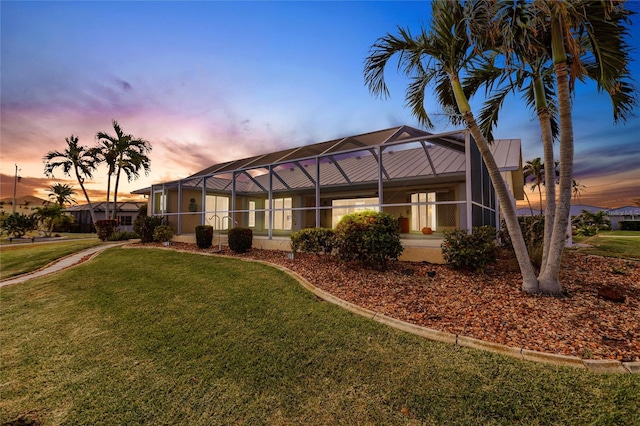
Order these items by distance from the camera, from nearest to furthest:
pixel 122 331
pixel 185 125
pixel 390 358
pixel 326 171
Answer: pixel 390 358 < pixel 122 331 < pixel 185 125 < pixel 326 171

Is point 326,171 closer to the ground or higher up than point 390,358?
higher up

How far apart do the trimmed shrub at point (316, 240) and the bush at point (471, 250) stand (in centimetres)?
285

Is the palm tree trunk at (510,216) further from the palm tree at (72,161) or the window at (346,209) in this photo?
the palm tree at (72,161)

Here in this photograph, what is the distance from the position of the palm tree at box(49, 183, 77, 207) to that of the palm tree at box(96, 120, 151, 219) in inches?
877

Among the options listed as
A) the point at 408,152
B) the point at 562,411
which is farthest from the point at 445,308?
the point at 408,152

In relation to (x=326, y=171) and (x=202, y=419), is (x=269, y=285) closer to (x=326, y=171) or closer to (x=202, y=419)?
(x=202, y=419)

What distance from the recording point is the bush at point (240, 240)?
9586 mm

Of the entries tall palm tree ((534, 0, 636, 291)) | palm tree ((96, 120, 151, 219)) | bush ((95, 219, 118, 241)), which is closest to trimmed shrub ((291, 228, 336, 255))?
tall palm tree ((534, 0, 636, 291))

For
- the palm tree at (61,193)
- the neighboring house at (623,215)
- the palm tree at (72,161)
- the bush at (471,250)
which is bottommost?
the bush at (471,250)

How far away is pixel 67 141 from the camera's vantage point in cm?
2350

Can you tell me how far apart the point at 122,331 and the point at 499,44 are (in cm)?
820

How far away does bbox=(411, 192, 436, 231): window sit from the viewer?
14.3 metres

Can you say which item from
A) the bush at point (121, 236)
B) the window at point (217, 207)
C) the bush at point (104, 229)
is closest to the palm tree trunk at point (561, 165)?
the window at point (217, 207)

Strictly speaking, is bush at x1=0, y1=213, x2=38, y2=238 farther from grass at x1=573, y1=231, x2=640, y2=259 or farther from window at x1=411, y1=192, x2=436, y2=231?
grass at x1=573, y1=231, x2=640, y2=259
